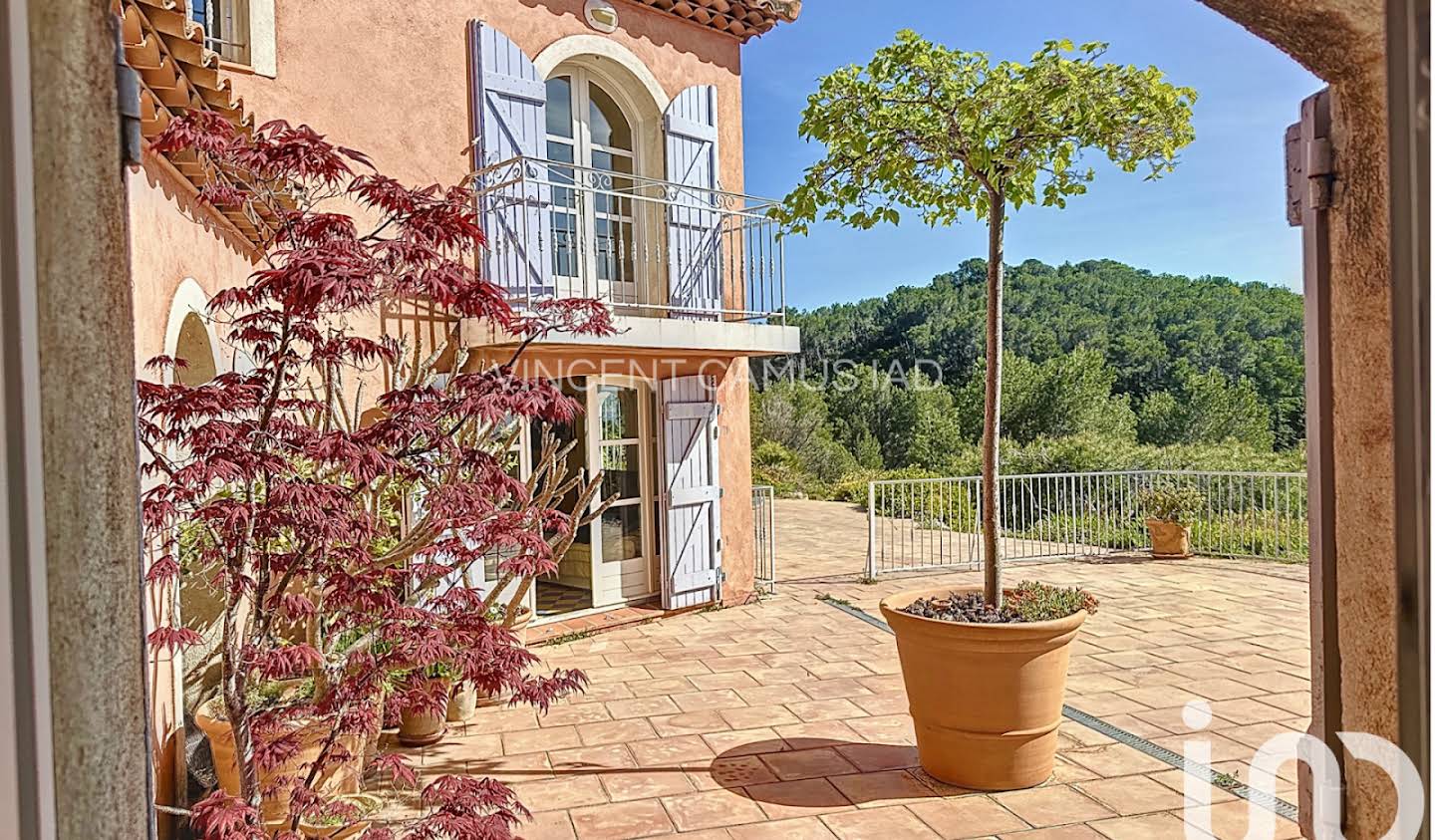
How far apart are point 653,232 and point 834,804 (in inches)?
179

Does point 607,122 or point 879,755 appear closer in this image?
point 879,755

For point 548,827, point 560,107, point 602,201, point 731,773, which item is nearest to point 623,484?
point 602,201

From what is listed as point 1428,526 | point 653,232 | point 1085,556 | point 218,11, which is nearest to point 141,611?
point 1428,526

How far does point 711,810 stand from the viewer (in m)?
3.62

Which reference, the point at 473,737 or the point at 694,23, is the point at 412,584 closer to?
the point at 473,737

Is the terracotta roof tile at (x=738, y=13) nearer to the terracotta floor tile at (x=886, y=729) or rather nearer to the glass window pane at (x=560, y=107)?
the glass window pane at (x=560, y=107)

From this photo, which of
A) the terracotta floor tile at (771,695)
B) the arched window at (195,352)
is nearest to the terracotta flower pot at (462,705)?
the terracotta floor tile at (771,695)

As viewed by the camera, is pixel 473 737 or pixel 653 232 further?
pixel 653 232

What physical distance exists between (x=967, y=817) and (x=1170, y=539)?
6954 millimetres

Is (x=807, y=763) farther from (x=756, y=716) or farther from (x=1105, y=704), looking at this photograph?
(x=1105, y=704)

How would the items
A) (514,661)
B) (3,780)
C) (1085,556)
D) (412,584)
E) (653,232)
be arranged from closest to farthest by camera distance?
(3,780)
(514,661)
(412,584)
(653,232)
(1085,556)

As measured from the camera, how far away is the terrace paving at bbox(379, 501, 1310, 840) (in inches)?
138

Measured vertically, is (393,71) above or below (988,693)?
above

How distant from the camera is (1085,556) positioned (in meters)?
9.60
